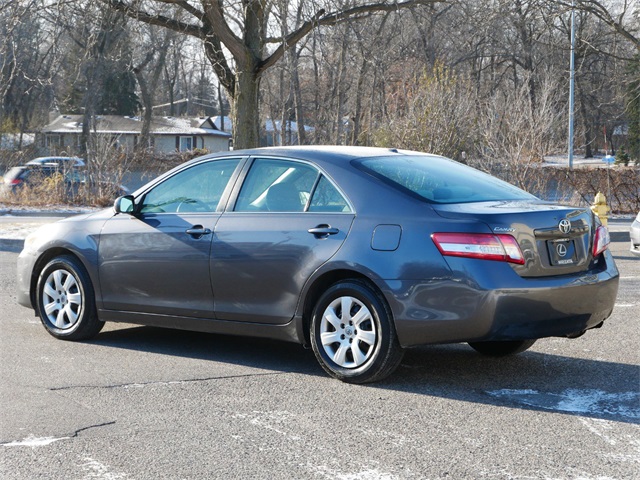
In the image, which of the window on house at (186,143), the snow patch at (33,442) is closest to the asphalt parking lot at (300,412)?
the snow patch at (33,442)

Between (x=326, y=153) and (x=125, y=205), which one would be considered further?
(x=125, y=205)

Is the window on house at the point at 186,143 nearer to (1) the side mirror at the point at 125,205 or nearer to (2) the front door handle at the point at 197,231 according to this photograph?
(1) the side mirror at the point at 125,205

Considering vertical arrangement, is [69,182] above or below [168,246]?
above

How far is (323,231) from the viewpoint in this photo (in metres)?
6.40

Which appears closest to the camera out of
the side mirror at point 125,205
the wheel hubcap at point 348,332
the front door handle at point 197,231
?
the wheel hubcap at point 348,332

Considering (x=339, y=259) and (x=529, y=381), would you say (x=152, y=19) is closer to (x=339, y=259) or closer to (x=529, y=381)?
Result: (x=339, y=259)

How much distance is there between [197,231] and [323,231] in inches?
42.7

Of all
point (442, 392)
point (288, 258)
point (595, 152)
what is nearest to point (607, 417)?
point (442, 392)

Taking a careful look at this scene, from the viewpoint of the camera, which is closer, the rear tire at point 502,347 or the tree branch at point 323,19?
the rear tire at point 502,347

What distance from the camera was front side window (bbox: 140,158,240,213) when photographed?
7.21 meters

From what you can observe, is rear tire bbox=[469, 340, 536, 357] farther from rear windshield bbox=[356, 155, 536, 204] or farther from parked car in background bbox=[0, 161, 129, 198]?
parked car in background bbox=[0, 161, 129, 198]

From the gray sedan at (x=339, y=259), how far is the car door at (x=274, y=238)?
1 centimetres

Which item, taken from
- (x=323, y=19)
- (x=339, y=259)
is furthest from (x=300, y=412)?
(x=323, y=19)

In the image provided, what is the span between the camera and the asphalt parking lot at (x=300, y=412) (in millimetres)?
4602
